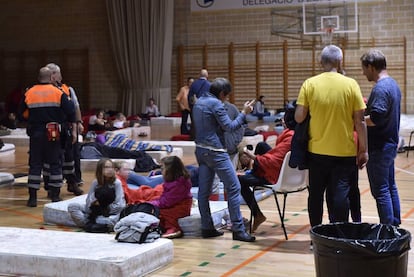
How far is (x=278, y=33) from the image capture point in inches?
877

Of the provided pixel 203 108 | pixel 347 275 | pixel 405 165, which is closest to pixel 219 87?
pixel 203 108

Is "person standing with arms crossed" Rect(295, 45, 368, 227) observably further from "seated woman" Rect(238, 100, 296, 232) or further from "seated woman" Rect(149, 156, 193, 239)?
"seated woman" Rect(149, 156, 193, 239)

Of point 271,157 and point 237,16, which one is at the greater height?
point 237,16

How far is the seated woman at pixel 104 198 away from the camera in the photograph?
284 inches

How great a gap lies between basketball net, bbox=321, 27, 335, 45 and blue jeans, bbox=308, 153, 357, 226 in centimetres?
1504

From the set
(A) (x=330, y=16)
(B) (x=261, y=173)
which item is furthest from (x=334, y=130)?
(A) (x=330, y=16)

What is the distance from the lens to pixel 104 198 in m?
7.24

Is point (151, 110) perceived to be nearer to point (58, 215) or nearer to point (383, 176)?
point (58, 215)

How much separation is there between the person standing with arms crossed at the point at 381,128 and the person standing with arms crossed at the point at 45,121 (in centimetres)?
387

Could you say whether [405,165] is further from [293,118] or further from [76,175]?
[293,118]

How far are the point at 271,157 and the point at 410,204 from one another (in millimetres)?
2262

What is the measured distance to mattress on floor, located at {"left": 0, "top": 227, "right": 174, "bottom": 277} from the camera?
5.33 m

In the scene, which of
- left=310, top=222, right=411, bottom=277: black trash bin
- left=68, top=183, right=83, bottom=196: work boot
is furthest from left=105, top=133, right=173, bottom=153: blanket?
left=310, top=222, right=411, bottom=277: black trash bin

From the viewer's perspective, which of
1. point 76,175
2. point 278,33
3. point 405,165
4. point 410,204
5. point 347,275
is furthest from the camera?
point 278,33
